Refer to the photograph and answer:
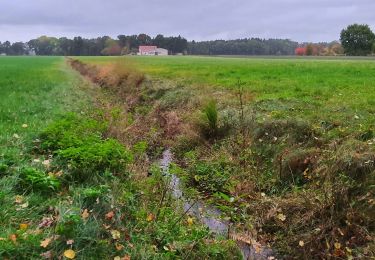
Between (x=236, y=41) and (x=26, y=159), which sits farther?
(x=236, y=41)

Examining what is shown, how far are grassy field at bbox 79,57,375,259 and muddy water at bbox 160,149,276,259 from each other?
225 millimetres

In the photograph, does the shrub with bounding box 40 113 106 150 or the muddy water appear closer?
the muddy water

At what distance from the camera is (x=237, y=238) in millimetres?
6297

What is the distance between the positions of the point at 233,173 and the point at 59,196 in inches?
156

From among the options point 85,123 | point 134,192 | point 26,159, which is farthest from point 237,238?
point 85,123

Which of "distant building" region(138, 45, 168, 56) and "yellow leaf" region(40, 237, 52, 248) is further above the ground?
"yellow leaf" region(40, 237, 52, 248)

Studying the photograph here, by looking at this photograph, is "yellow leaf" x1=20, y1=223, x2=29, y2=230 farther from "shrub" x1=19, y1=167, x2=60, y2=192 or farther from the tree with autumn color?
the tree with autumn color

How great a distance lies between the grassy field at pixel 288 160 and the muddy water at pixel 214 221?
225mm

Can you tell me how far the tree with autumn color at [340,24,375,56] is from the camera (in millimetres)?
67375

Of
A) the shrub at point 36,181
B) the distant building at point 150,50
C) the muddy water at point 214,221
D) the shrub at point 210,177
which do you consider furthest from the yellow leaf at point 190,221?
the distant building at point 150,50

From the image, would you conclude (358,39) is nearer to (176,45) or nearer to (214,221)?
(176,45)

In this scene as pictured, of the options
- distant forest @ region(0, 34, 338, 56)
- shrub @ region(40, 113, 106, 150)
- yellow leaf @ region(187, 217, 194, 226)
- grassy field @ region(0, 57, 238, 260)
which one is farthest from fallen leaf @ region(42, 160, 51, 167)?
distant forest @ region(0, 34, 338, 56)

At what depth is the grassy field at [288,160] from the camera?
6.43 meters

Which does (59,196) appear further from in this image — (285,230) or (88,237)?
(285,230)
